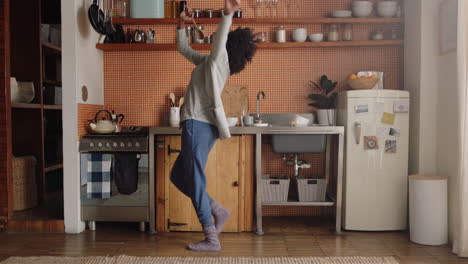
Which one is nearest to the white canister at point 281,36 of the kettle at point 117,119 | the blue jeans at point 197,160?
the blue jeans at point 197,160

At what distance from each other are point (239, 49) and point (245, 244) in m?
1.44

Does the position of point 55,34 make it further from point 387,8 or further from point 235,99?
point 387,8

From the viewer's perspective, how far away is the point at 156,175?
3650 mm

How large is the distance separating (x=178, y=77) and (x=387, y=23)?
200cm

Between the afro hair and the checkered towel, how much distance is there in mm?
1285

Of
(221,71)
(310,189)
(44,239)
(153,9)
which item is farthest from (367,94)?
(44,239)

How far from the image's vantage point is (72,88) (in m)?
3.54

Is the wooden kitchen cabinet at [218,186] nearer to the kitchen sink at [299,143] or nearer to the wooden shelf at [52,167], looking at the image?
the kitchen sink at [299,143]

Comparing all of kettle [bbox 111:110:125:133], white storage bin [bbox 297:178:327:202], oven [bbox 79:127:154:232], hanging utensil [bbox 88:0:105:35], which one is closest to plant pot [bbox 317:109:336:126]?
white storage bin [bbox 297:178:327:202]

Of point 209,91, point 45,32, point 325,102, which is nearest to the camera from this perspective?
point 209,91

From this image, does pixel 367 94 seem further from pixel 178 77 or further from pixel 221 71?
pixel 178 77

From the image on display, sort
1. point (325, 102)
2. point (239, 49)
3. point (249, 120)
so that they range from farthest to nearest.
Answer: point (325, 102), point (249, 120), point (239, 49)

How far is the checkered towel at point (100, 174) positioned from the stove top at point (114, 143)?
62mm

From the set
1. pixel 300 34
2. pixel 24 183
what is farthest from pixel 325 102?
pixel 24 183
